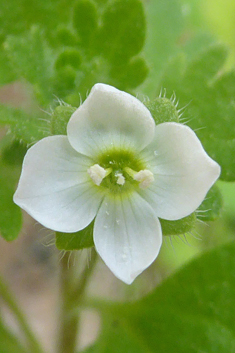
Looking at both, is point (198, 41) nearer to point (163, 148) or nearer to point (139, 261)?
point (163, 148)

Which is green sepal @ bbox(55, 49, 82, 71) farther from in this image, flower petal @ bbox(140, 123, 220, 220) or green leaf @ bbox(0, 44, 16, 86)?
flower petal @ bbox(140, 123, 220, 220)

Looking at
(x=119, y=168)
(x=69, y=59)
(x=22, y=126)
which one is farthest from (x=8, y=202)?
(x=69, y=59)

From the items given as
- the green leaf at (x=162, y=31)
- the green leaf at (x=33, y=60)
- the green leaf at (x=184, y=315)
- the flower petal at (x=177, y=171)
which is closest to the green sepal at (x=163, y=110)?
the flower petal at (x=177, y=171)

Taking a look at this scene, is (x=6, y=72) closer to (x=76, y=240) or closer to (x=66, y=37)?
(x=66, y=37)

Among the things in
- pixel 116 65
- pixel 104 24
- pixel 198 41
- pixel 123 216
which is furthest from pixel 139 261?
pixel 198 41

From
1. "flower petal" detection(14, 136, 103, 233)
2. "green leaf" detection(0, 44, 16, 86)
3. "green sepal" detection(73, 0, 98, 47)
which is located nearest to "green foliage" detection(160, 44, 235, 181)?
"green sepal" detection(73, 0, 98, 47)

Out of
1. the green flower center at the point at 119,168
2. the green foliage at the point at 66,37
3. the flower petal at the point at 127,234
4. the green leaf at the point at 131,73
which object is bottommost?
→ the flower petal at the point at 127,234

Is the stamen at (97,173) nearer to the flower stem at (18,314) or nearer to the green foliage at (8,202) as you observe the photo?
the green foliage at (8,202)
